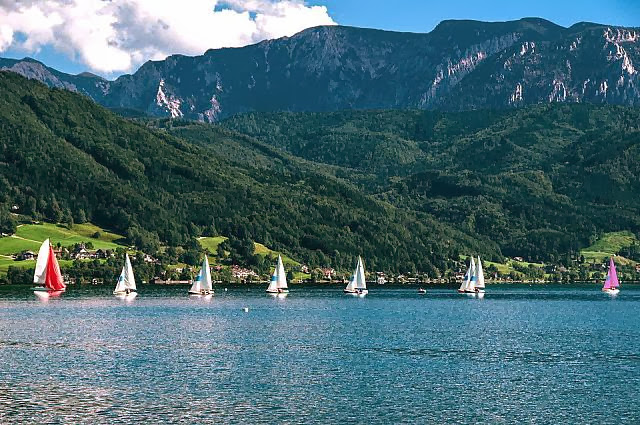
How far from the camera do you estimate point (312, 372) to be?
103 metres

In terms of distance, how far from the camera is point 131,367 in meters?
106

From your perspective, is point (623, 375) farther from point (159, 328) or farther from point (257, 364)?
point (159, 328)

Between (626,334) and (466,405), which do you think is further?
(626,334)

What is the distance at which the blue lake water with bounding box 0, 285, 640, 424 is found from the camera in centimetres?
8050

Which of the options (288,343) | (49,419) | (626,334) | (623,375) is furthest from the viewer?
(626,334)

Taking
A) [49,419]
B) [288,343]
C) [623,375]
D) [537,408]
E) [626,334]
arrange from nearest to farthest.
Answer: [49,419], [537,408], [623,375], [288,343], [626,334]

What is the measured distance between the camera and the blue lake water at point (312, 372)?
80500mm

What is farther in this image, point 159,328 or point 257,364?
point 159,328

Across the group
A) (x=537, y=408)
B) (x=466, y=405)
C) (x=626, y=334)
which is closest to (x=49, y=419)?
(x=466, y=405)

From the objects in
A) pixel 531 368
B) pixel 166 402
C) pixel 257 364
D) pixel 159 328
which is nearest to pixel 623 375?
pixel 531 368

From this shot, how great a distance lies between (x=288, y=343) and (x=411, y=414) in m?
54.3

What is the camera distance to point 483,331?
15750cm

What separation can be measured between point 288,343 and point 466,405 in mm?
51426

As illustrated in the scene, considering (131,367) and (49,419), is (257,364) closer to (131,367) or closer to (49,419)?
(131,367)
